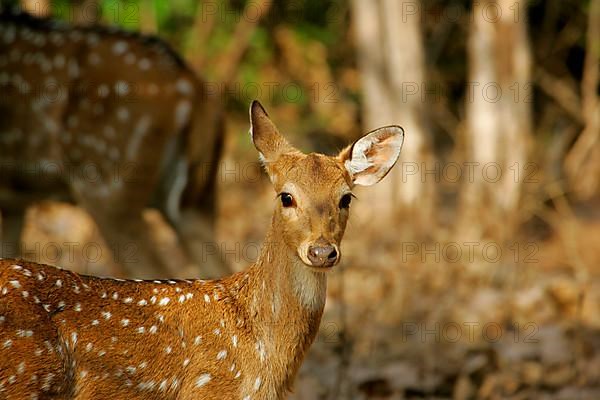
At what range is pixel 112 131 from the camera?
27.8ft

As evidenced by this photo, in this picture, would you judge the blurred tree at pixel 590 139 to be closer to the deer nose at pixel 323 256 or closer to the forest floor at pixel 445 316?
the forest floor at pixel 445 316

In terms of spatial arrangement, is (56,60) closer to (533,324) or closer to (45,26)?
(45,26)

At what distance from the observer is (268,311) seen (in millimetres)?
5453

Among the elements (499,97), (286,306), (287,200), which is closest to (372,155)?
(287,200)

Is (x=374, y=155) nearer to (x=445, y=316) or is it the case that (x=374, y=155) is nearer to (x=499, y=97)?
(x=445, y=316)

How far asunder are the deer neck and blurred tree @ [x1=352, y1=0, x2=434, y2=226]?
6260 millimetres

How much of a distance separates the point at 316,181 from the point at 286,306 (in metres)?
0.63

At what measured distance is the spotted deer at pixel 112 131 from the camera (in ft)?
27.7

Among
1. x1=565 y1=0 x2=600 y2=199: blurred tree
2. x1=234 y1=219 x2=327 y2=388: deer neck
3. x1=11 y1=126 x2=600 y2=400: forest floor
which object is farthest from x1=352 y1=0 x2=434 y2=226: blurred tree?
x1=234 y1=219 x2=327 y2=388: deer neck

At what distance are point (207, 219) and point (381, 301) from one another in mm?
1591

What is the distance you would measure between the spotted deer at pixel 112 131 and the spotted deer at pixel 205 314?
116 inches

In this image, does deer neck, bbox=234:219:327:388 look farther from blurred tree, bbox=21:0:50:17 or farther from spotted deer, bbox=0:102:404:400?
blurred tree, bbox=21:0:50:17

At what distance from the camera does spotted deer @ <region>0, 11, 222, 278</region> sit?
843 cm

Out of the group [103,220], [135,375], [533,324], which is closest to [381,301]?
[533,324]
